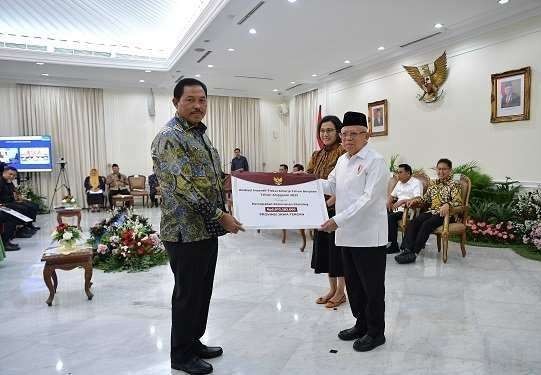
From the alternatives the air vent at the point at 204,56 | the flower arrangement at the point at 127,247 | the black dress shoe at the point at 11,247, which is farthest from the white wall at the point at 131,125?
the flower arrangement at the point at 127,247

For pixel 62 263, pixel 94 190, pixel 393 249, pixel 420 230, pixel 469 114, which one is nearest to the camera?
pixel 62 263

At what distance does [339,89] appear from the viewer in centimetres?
997

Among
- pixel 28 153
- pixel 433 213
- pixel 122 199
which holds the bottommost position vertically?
pixel 122 199

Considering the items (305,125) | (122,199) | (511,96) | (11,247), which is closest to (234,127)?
(305,125)

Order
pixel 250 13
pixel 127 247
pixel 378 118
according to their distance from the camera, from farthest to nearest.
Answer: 1. pixel 378 118
2. pixel 250 13
3. pixel 127 247

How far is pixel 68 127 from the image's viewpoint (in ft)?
35.5

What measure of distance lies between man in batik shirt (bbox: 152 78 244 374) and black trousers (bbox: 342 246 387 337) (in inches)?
31.8

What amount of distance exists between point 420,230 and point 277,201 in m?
3.03

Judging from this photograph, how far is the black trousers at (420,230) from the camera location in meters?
4.68

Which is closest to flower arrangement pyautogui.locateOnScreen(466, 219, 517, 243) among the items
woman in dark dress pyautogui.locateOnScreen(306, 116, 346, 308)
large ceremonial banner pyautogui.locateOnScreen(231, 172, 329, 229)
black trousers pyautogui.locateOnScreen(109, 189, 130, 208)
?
woman in dark dress pyautogui.locateOnScreen(306, 116, 346, 308)

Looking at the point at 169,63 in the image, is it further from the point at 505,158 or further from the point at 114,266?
the point at 505,158

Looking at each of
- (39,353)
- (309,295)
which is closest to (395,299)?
(309,295)

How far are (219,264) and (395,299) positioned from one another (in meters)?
2.17

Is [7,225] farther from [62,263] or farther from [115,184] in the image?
[115,184]
